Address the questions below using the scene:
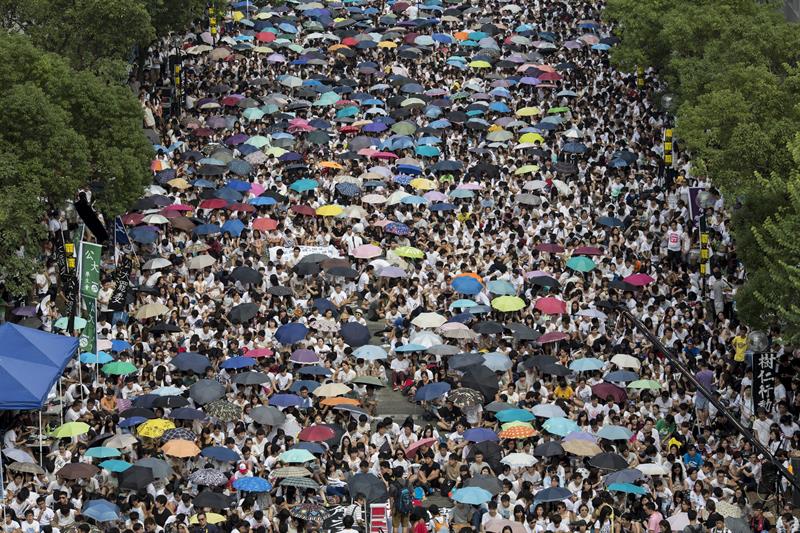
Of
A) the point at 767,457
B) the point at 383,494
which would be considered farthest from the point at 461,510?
the point at 767,457

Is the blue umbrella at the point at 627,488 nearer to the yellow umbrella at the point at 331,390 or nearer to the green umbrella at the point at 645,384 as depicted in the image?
the green umbrella at the point at 645,384

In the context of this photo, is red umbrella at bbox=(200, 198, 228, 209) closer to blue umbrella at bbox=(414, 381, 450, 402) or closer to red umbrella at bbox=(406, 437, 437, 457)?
blue umbrella at bbox=(414, 381, 450, 402)

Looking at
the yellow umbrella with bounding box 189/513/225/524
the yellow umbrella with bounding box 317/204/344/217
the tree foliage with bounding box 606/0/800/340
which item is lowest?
the yellow umbrella with bounding box 317/204/344/217

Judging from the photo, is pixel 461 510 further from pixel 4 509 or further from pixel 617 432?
pixel 4 509

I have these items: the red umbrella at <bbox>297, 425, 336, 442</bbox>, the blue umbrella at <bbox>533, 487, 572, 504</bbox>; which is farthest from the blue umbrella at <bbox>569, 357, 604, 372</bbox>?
the blue umbrella at <bbox>533, 487, 572, 504</bbox>

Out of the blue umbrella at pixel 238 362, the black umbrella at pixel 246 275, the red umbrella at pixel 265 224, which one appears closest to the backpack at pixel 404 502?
the blue umbrella at pixel 238 362

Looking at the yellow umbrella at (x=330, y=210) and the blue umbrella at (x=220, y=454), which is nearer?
the blue umbrella at (x=220, y=454)
